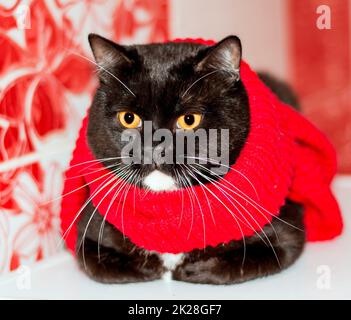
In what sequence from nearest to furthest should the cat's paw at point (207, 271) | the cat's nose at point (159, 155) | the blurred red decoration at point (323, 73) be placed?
the cat's nose at point (159, 155)
the cat's paw at point (207, 271)
the blurred red decoration at point (323, 73)

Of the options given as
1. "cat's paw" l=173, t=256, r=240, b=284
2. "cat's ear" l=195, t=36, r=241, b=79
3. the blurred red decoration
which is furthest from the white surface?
the blurred red decoration

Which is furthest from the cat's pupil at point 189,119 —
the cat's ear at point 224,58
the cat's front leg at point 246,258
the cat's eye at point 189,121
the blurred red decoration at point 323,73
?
the blurred red decoration at point 323,73

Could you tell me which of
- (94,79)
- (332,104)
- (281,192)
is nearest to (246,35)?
(332,104)

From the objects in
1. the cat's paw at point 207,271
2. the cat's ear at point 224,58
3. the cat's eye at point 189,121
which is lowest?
the cat's paw at point 207,271

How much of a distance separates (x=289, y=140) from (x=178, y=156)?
1.18 ft

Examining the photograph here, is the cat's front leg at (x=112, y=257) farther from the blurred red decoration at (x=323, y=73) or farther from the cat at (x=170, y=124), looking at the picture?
the blurred red decoration at (x=323, y=73)

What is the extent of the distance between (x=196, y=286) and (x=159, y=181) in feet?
0.90

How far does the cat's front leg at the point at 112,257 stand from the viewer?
1367 mm

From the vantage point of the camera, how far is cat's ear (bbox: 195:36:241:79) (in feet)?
4.21

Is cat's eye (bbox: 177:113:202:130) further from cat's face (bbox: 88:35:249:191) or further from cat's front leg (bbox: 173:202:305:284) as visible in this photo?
cat's front leg (bbox: 173:202:305:284)

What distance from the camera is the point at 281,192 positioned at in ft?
4.59

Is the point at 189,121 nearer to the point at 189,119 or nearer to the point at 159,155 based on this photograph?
the point at 189,119

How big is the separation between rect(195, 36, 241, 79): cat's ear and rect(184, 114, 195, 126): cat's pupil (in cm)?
11

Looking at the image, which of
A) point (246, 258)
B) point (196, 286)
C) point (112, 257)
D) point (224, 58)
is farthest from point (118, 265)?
point (224, 58)
